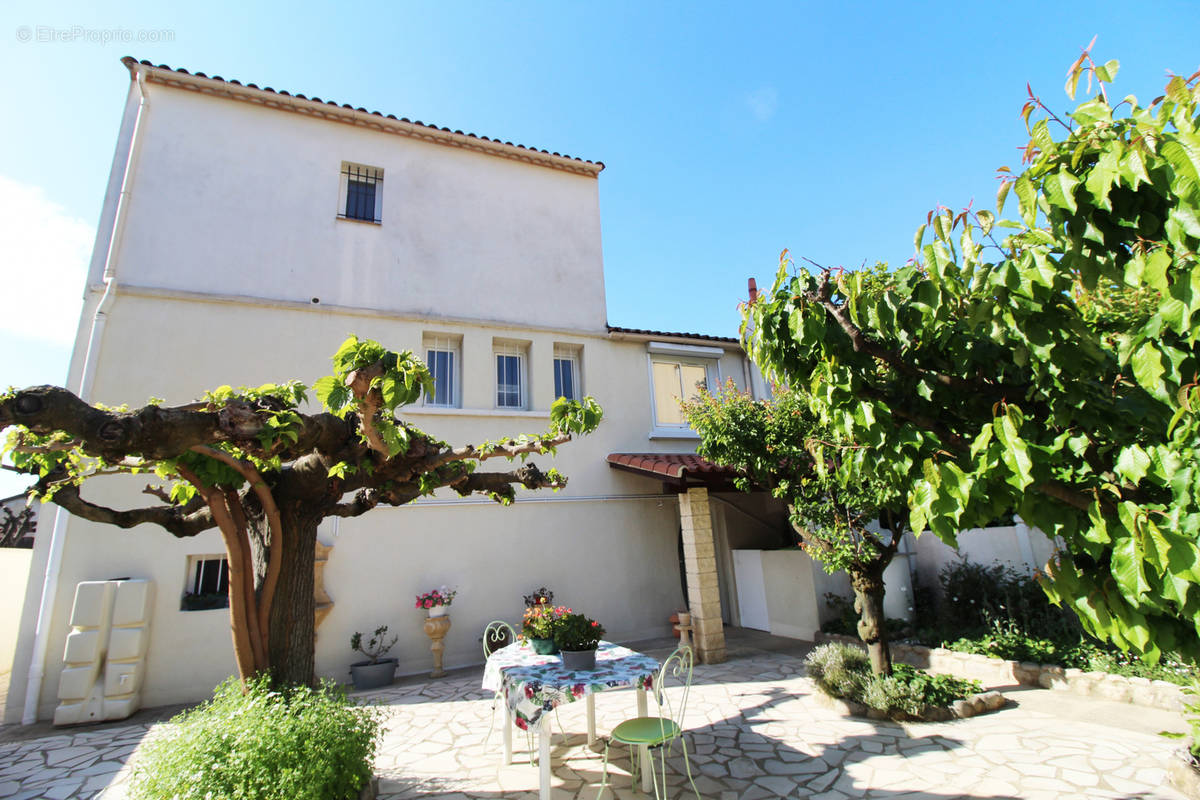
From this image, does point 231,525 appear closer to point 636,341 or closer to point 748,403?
point 748,403

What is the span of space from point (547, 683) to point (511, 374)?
7235 millimetres

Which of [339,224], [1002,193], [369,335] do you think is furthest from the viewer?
[339,224]

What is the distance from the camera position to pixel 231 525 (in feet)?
14.5

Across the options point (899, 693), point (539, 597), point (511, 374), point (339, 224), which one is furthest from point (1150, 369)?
point (339, 224)

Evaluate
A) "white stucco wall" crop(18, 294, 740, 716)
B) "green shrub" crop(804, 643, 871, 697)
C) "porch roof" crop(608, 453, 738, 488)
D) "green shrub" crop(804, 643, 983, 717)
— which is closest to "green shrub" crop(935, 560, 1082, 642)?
"green shrub" crop(804, 643, 983, 717)

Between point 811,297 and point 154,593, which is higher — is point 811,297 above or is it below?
above

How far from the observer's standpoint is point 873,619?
6.55 m

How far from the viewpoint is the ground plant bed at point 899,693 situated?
19.3 ft

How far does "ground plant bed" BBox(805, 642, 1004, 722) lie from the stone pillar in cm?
231

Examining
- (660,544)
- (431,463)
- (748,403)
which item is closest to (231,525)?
(431,463)

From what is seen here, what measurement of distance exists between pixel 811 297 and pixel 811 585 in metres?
8.48

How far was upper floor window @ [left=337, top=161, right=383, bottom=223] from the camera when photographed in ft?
35.1

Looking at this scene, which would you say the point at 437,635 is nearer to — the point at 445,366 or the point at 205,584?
the point at 205,584

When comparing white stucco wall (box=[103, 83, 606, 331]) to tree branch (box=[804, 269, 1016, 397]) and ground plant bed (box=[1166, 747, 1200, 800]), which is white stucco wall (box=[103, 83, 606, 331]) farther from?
ground plant bed (box=[1166, 747, 1200, 800])
